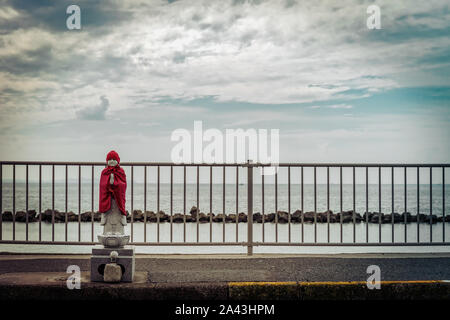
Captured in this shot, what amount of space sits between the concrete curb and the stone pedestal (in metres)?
0.16

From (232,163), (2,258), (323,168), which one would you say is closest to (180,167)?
(232,163)

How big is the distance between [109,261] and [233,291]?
1.48 meters

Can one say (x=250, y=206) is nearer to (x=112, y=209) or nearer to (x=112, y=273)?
(x=112, y=209)

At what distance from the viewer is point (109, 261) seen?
5.77 metres

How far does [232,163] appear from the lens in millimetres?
7645

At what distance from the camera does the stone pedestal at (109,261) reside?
5.75 m

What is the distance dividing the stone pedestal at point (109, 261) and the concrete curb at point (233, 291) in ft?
0.51

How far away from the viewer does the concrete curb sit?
18.1 feet

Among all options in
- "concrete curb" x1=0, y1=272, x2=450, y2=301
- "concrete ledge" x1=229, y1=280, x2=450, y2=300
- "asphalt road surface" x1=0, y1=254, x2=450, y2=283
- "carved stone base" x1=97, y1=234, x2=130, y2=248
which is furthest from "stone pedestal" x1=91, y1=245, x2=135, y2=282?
"concrete ledge" x1=229, y1=280, x2=450, y2=300

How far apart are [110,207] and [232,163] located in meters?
2.33

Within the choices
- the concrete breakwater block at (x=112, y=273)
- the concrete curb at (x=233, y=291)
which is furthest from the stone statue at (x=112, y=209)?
the concrete curb at (x=233, y=291)
